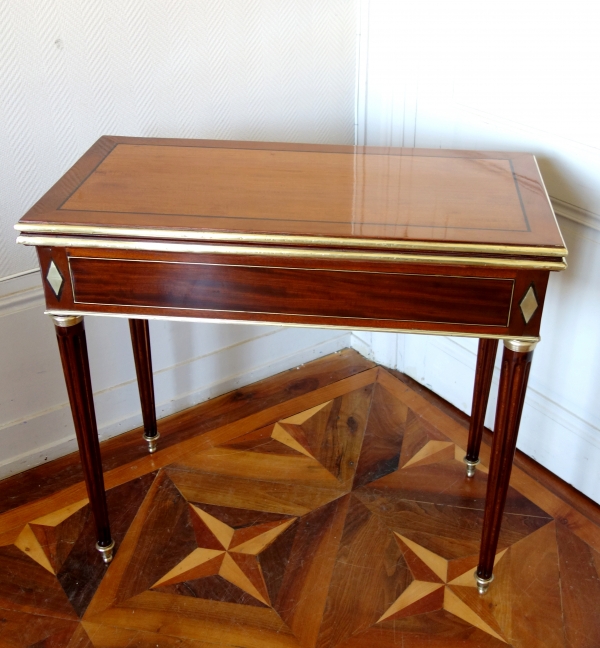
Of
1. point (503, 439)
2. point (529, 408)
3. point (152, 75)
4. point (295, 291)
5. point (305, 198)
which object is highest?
point (152, 75)

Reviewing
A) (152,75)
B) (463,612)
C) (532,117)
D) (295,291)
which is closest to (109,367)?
(152,75)

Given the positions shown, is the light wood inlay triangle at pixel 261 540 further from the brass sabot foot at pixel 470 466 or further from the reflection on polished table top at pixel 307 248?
the reflection on polished table top at pixel 307 248

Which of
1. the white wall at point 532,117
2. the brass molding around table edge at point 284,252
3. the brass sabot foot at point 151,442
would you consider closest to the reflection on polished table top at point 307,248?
the brass molding around table edge at point 284,252

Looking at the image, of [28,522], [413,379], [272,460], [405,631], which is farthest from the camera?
[413,379]

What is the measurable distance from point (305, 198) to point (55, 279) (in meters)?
0.42

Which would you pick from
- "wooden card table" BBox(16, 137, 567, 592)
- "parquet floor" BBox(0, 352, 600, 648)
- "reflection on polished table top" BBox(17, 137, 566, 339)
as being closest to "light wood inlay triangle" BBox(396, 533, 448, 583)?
"parquet floor" BBox(0, 352, 600, 648)

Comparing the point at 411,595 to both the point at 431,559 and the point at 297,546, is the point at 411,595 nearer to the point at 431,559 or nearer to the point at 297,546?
the point at 431,559

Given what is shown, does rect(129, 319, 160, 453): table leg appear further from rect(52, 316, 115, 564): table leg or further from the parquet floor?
rect(52, 316, 115, 564): table leg

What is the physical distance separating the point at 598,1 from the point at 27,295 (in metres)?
1.25

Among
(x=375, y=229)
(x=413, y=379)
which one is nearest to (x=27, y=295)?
(x=375, y=229)

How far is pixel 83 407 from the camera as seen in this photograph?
1254mm

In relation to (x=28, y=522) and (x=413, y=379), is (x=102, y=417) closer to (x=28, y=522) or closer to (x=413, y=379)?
(x=28, y=522)

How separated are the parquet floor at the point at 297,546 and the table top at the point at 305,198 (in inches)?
27.5

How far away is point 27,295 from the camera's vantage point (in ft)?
5.07
